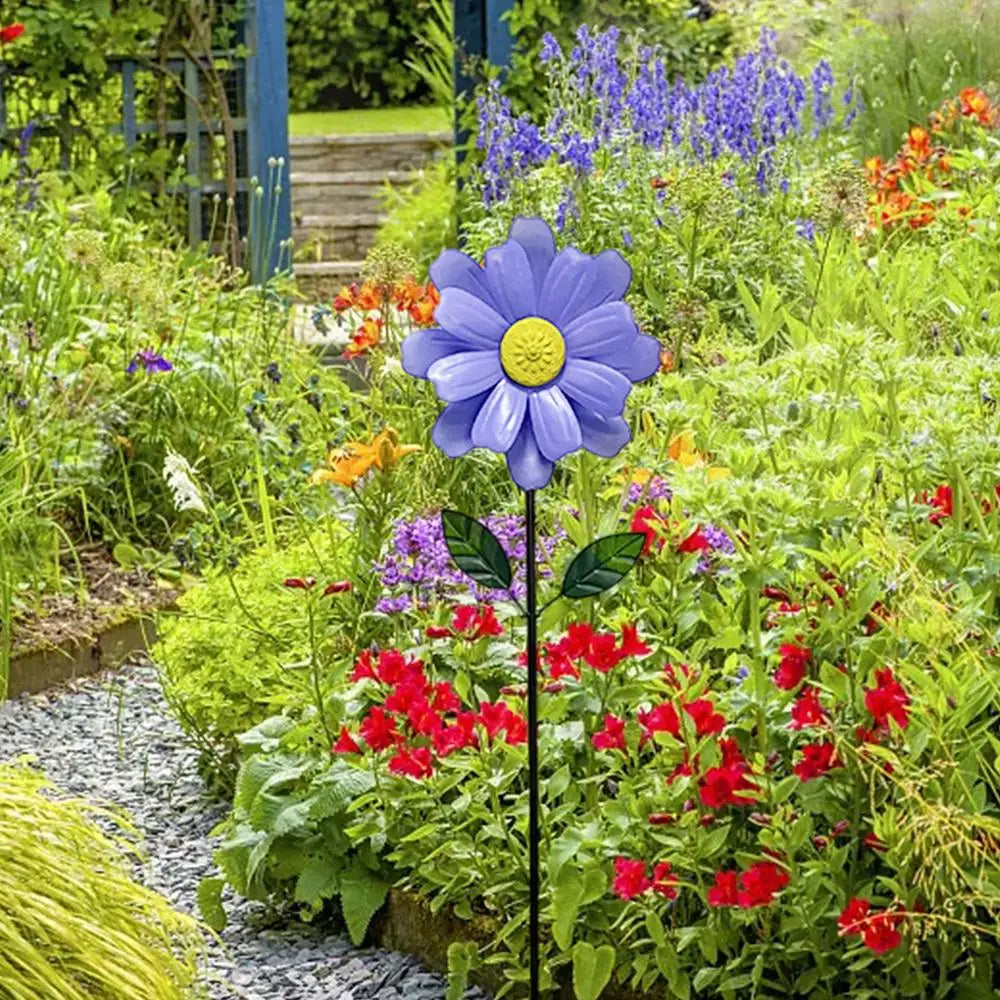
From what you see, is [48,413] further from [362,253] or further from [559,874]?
[362,253]

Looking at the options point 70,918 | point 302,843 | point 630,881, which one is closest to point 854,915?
point 630,881

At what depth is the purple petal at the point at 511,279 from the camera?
213 cm

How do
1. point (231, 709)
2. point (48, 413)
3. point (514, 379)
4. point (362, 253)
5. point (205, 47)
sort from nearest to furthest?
point (514, 379) < point (231, 709) < point (48, 413) < point (205, 47) < point (362, 253)

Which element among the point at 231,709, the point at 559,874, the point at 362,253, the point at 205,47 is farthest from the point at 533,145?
the point at 362,253

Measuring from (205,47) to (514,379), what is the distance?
6.11 metres

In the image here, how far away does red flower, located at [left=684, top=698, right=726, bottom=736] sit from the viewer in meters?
2.33

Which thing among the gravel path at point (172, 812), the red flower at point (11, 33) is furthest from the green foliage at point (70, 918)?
the red flower at point (11, 33)

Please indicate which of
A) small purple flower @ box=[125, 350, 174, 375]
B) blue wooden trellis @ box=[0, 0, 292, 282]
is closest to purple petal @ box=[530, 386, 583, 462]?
small purple flower @ box=[125, 350, 174, 375]

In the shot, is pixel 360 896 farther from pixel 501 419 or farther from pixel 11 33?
pixel 11 33

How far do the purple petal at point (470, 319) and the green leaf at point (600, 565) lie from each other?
26cm

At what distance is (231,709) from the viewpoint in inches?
135

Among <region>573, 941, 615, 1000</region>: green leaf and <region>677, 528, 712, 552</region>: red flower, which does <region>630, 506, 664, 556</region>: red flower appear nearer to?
<region>677, 528, 712, 552</region>: red flower

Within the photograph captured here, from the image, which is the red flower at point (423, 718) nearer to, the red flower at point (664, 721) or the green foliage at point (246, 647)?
Answer: the red flower at point (664, 721)

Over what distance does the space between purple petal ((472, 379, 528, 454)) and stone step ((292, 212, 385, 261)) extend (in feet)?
27.8
